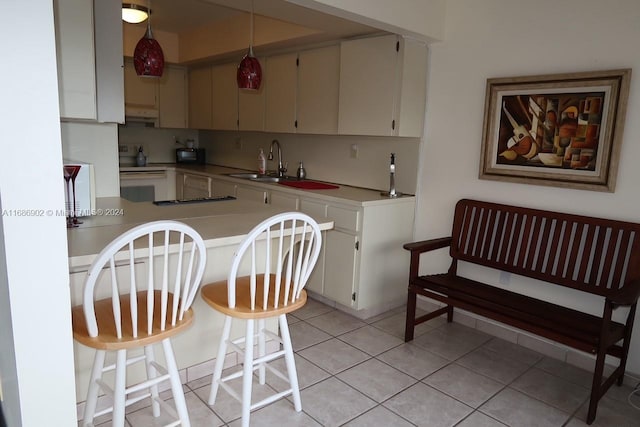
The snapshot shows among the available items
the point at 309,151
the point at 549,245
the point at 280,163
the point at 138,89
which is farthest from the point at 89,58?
the point at 138,89

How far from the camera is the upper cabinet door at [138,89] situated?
4.84 m

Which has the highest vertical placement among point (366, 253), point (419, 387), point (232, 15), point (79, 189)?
point (232, 15)

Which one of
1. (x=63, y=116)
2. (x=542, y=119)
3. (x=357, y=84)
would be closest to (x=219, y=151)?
(x=357, y=84)

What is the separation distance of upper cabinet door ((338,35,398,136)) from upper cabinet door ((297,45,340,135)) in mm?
134

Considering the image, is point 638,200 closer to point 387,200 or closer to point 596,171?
point 596,171

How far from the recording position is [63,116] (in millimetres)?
2238

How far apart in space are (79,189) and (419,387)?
2108 millimetres

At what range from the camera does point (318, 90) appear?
3.76m

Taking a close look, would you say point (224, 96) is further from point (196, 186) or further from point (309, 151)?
point (309, 151)

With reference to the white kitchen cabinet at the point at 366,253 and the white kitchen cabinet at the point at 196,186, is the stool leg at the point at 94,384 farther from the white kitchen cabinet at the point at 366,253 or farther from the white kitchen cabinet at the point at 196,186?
the white kitchen cabinet at the point at 196,186

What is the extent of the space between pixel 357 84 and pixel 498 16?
1.05 m

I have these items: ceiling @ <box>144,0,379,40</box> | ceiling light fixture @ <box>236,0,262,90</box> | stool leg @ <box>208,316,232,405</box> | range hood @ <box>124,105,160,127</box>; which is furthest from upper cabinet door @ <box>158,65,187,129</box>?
stool leg @ <box>208,316,232,405</box>

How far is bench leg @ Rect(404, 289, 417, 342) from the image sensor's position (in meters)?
2.89

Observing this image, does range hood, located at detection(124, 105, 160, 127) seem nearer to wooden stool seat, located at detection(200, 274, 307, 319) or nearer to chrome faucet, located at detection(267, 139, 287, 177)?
chrome faucet, located at detection(267, 139, 287, 177)
